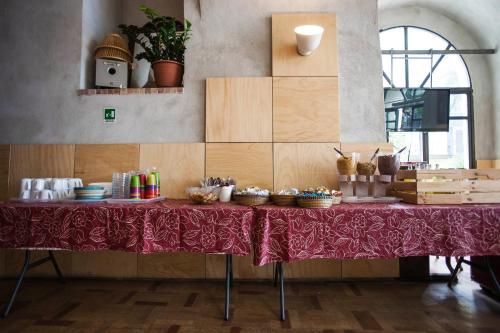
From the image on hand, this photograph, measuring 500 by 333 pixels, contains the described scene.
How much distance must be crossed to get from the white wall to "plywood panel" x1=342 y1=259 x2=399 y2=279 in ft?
3.85

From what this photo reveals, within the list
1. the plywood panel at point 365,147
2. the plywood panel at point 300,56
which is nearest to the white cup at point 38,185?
the plywood panel at point 300,56

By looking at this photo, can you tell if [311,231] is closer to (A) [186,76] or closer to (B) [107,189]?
(B) [107,189]

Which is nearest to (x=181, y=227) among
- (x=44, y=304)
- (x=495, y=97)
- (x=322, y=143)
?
(x=44, y=304)

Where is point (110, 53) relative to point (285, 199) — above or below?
above

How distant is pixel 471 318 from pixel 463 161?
16.6 ft

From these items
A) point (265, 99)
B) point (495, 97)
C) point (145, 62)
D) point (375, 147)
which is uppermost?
point (495, 97)

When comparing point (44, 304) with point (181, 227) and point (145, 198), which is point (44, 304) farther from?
point (181, 227)

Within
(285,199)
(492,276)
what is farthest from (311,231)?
(492,276)

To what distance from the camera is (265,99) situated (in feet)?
8.99

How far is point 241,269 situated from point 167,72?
80.0 inches

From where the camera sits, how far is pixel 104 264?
2.72 m

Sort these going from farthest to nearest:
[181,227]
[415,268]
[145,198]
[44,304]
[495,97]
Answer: [495,97]
[415,268]
[145,198]
[44,304]
[181,227]

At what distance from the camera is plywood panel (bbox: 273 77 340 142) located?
2.72m

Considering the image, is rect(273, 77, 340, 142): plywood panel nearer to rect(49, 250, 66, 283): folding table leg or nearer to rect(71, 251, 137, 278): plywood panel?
rect(71, 251, 137, 278): plywood panel
